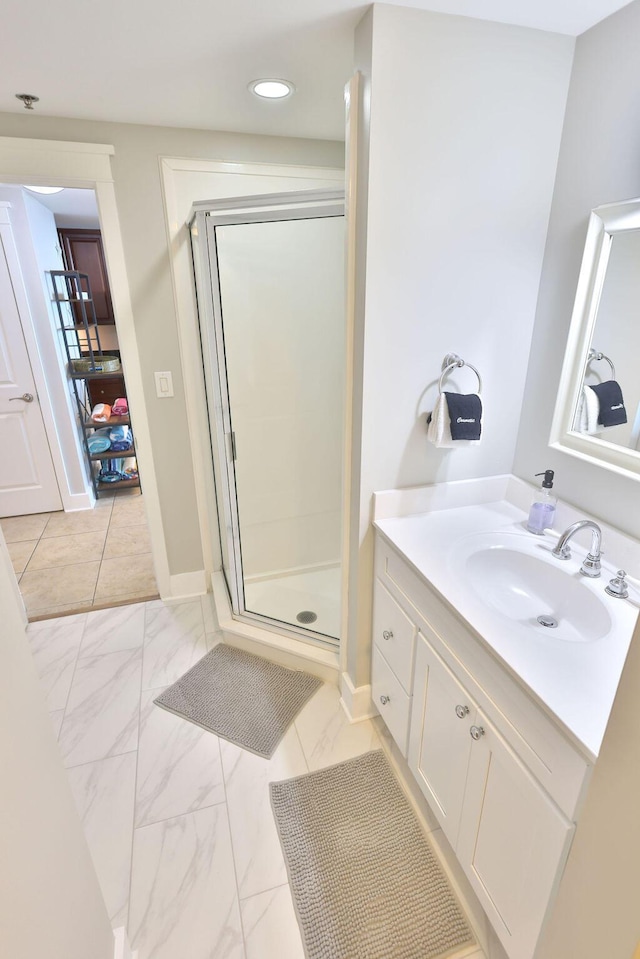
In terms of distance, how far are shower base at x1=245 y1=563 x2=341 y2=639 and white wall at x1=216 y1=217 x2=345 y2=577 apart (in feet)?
0.25

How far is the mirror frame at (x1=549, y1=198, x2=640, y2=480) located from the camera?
122 centimetres

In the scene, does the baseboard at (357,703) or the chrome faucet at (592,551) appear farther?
the baseboard at (357,703)

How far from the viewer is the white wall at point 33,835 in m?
0.68

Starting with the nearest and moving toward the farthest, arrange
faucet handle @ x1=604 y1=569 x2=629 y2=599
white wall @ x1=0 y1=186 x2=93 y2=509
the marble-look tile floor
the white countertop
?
the white countertop
faucet handle @ x1=604 y1=569 x2=629 y2=599
the marble-look tile floor
white wall @ x1=0 y1=186 x2=93 y2=509

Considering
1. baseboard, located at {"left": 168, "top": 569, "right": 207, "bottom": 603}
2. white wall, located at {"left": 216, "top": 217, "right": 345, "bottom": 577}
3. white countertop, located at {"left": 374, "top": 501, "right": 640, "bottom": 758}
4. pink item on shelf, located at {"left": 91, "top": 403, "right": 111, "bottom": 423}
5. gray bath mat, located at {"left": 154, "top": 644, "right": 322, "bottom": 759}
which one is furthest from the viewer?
pink item on shelf, located at {"left": 91, "top": 403, "right": 111, "bottom": 423}

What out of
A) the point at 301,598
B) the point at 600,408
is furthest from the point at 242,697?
the point at 600,408

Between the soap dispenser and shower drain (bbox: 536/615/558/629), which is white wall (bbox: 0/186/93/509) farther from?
shower drain (bbox: 536/615/558/629)

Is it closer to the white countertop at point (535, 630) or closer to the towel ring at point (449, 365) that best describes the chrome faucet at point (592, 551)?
the white countertop at point (535, 630)

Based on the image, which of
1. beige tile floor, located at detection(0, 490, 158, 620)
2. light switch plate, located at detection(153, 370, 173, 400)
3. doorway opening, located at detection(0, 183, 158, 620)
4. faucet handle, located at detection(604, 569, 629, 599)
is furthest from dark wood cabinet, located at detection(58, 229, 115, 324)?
faucet handle, located at detection(604, 569, 629, 599)

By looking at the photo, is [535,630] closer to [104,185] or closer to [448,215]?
[448,215]

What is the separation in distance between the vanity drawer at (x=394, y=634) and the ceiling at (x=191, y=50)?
5.33 feet

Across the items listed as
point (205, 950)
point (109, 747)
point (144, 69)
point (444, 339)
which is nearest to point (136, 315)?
point (144, 69)

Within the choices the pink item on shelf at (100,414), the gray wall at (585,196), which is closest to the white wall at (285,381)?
the gray wall at (585,196)

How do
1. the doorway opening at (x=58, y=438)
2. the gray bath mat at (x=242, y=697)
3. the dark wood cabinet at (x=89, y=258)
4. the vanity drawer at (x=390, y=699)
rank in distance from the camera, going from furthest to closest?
the dark wood cabinet at (x=89, y=258) → the doorway opening at (x=58, y=438) → the gray bath mat at (x=242, y=697) → the vanity drawer at (x=390, y=699)
